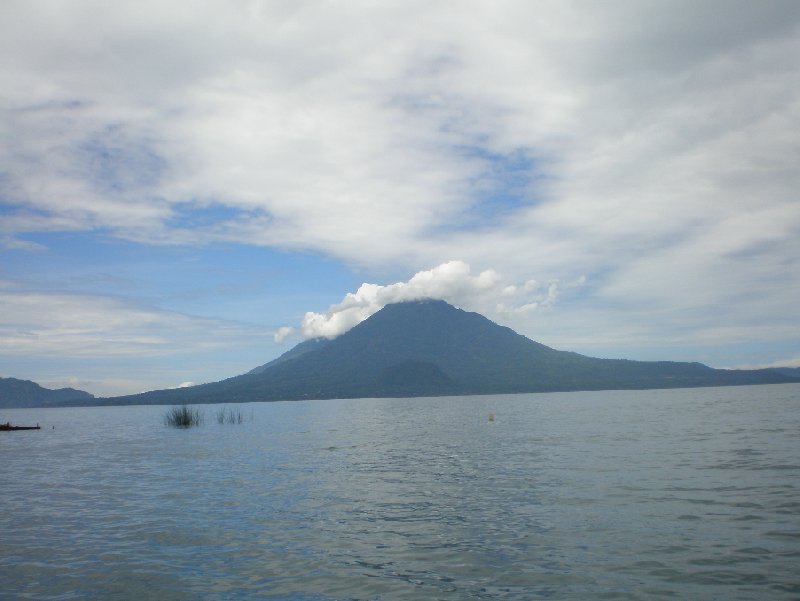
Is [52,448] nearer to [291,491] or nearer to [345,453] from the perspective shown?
[345,453]

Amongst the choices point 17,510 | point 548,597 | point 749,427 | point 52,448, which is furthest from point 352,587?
point 52,448

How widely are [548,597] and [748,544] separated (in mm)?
9918

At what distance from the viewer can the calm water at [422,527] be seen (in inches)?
768

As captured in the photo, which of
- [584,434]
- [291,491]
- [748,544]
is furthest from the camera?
[584,434]

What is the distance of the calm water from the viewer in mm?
19500

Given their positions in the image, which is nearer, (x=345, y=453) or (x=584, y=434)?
(x=345, y=453)

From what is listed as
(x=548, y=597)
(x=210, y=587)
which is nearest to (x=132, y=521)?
(x=210, y=587)

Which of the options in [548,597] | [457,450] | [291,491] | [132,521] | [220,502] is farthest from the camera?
[457,450]

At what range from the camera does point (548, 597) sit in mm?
17719

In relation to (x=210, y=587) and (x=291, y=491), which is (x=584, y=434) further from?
(x=210, y=587)

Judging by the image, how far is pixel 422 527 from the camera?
89.0 feet

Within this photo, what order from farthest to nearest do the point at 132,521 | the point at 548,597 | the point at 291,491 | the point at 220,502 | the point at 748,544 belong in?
the point at 291,491 → the point at 220,502 → the point at 132,521 → the point at 748,544 → the point at 548,597

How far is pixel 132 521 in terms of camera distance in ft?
101

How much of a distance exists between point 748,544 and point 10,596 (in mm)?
26493
